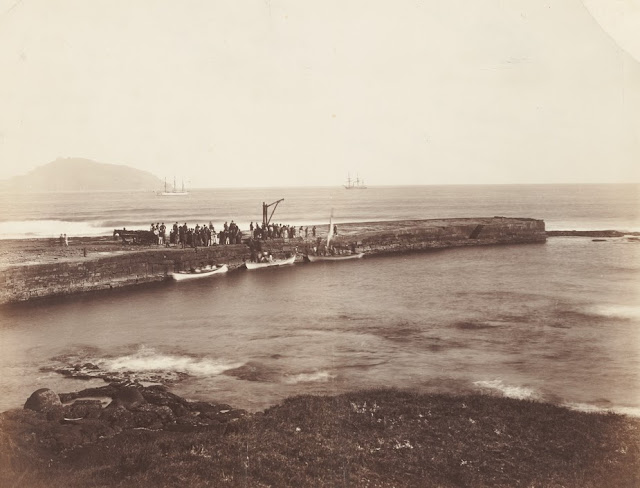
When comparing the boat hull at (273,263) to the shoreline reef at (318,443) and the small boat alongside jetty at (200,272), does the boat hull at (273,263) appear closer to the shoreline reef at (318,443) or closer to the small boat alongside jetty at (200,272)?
the small boat alongside jetty at (200,272)

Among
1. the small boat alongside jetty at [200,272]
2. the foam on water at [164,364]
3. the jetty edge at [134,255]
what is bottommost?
the foam on water at [164,364]

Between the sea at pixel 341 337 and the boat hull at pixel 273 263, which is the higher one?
the boat hull at pixel 273 263

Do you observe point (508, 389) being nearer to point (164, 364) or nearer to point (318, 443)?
point (318, 443)

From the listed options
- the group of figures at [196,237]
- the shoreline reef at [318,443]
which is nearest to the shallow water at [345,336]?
the shoreline reef at [318,443]

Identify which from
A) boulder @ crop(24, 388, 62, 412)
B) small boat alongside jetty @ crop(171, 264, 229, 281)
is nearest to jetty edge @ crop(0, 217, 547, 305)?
small boat alongside jetty @ crop(171, 264, 229, 281)

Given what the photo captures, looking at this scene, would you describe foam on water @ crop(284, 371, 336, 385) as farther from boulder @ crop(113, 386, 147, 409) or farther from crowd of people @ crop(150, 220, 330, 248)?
crowd of people @ crop(150, 220, 330, 248)

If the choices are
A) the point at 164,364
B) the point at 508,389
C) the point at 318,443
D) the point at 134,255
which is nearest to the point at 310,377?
the point at 164,364
